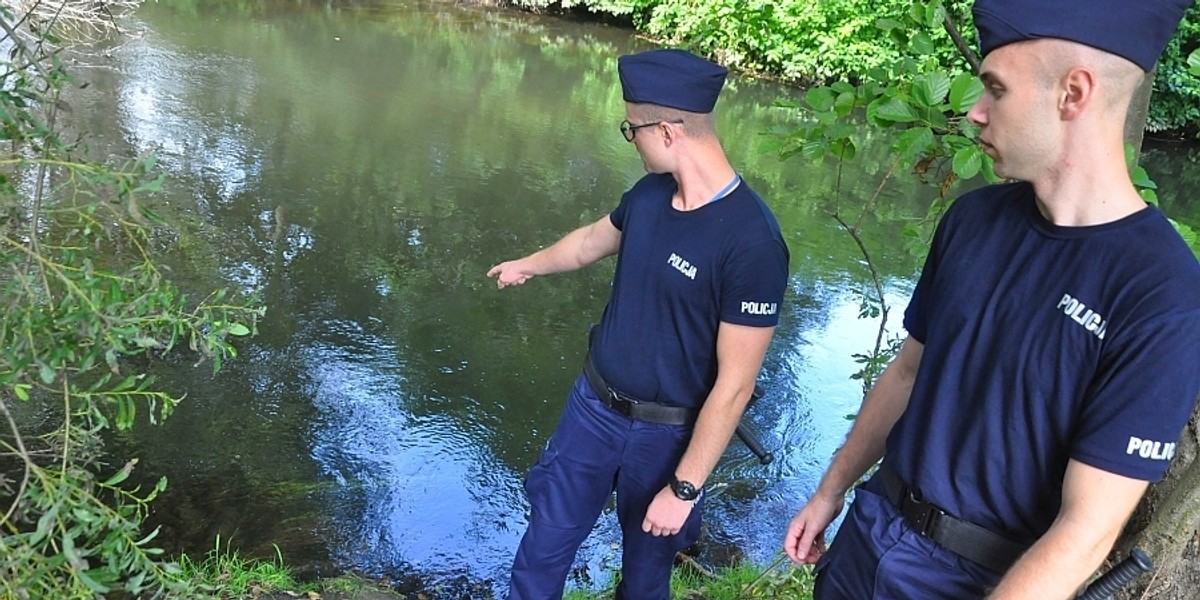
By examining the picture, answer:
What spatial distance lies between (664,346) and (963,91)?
107 cm

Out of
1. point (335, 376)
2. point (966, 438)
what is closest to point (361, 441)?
point (335, 376)

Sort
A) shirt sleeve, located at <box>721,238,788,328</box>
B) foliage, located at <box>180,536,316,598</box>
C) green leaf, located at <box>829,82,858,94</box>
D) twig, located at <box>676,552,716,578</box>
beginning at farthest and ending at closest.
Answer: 1. twig, located at <box>676,552,716,578</box>
2. foliage, located at <box>180,536,316,598</box>
3. green leaf, located at <box>829,82,858,94</box>
4. shirt sleeve, located at <box>721,238,788,328</box>

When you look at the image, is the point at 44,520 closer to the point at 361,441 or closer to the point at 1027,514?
the point at 1027,514

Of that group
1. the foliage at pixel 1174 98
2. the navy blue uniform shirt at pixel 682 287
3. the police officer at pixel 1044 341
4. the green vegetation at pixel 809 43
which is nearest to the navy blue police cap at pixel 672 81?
the navy blue uniform shirt at pixel 682 287

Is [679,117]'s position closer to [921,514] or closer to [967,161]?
[967,161]

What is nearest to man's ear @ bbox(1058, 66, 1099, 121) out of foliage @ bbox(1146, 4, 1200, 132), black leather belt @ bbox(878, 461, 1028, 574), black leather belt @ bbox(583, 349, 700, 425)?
black leather belt @ bbox(878, 461, 1028, 574)

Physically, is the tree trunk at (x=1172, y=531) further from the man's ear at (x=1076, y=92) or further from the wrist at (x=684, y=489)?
the wrist at (x=684, y=489)

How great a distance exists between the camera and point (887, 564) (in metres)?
1.84

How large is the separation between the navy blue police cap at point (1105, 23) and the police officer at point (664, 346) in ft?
3.44

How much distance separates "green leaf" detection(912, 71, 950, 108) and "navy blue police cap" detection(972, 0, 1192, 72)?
1021 mm

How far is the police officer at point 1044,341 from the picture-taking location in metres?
1.45

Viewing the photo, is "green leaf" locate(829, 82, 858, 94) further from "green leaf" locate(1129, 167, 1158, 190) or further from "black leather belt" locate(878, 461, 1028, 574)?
"black leather belt" locate(878, 461, 1028, 574)

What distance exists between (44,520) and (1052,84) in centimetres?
189

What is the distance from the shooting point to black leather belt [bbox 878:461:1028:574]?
169 centimetres
